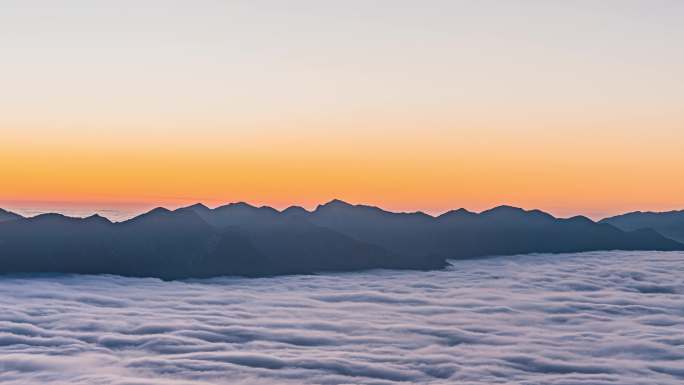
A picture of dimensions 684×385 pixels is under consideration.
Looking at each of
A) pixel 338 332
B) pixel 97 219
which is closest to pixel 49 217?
pixel 97 219

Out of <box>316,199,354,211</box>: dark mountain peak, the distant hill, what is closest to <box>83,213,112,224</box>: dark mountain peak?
the distant hill

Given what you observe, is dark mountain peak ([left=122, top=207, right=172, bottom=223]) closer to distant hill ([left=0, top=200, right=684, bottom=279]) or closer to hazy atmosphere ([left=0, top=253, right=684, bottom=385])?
distant hill ([left=0, top=200, right=684, bottom=279])

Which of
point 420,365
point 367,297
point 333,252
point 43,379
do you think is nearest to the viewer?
point 43,379

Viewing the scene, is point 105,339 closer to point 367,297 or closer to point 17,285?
point 367,297

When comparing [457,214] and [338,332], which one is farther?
[457,214]

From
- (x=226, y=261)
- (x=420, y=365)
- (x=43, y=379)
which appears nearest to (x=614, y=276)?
(x=226, y=261)

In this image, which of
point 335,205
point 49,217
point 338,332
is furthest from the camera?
point 335,205

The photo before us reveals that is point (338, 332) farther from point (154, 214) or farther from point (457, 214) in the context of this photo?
point (457, 214)

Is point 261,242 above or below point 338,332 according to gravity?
above

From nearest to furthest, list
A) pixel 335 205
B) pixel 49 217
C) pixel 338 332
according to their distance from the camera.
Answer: pixel 338 332 → pixel 49 217 → pixel 335 205
